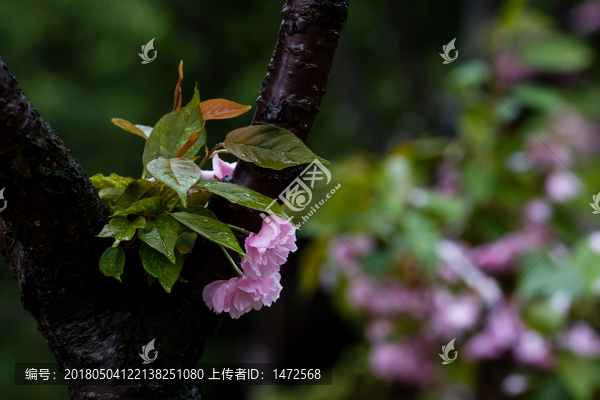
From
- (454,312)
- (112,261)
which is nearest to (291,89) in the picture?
(112,261)

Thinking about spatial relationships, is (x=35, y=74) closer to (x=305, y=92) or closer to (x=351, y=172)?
(x=351, y=172)

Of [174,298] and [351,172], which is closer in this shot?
[174,298]

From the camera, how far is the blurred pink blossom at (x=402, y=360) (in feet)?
3.65

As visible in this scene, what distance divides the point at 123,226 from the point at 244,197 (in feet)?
0.25

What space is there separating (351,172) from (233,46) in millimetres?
1164

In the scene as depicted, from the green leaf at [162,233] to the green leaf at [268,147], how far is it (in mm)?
57

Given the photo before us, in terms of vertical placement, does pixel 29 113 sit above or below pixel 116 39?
above

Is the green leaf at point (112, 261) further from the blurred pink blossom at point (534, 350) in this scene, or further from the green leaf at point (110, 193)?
the blurred pink blossom at point (534, 350)

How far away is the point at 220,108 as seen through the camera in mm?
296

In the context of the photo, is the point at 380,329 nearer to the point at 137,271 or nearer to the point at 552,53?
the point at 552,53

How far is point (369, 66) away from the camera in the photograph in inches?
84.8

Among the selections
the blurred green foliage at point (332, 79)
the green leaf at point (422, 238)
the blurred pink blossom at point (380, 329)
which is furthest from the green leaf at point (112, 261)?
the blurred pink blossom at point (380, 329)

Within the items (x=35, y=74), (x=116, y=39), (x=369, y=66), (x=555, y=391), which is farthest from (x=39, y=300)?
(x=369, y=66)

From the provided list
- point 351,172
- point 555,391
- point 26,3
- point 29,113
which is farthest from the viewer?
point 26,3
